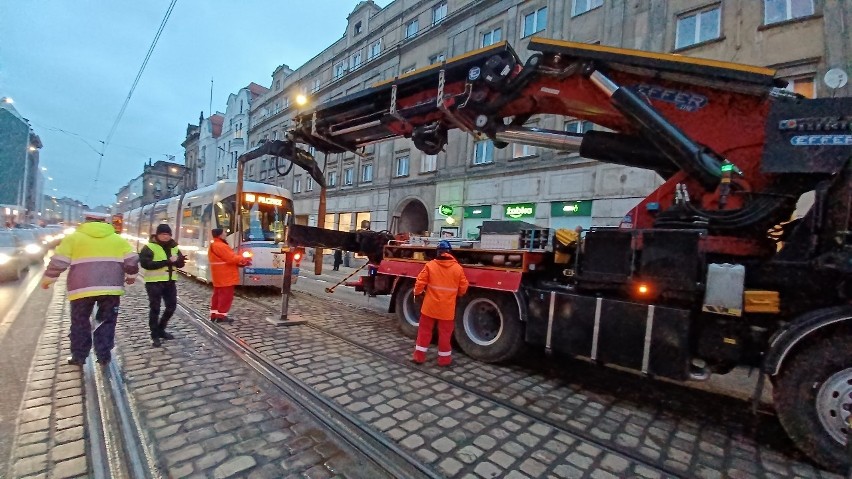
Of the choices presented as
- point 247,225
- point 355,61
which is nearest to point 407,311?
point 247,225

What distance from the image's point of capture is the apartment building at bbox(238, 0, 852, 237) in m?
11.4

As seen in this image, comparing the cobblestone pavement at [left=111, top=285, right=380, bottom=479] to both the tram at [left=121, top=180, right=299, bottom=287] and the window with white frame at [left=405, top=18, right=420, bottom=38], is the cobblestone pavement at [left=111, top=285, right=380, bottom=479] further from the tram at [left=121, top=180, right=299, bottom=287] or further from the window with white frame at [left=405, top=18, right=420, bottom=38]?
the window with white frame at [left=405, top=18, right=420, bottom=38]

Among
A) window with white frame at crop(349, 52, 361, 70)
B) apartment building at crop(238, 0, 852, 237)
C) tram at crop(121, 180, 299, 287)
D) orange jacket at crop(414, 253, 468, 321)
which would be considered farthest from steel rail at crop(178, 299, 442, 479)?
window with white frame at crop(349, 52, 361, 70)

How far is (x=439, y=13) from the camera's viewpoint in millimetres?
21344

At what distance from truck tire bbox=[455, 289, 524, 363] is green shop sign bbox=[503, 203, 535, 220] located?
37.7 ft

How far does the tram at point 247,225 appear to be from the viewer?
30.8 feet

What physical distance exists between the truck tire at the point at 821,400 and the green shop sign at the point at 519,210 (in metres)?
13.3

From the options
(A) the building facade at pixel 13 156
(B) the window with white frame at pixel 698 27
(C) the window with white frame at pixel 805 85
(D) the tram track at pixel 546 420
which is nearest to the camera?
(D) the tram track at pixel 546 420

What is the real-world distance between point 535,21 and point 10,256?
818 inches

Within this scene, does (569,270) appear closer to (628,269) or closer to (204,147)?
(628,269)

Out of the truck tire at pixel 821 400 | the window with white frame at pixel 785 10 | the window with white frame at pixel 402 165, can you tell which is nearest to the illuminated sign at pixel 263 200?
the truck tire at pixel 821 400

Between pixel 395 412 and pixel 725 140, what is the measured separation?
4366mm

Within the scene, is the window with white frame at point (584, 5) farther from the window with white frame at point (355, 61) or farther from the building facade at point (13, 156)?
the building facade at point (13, 156)

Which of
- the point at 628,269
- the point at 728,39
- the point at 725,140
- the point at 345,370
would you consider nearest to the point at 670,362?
the point at 628,269
